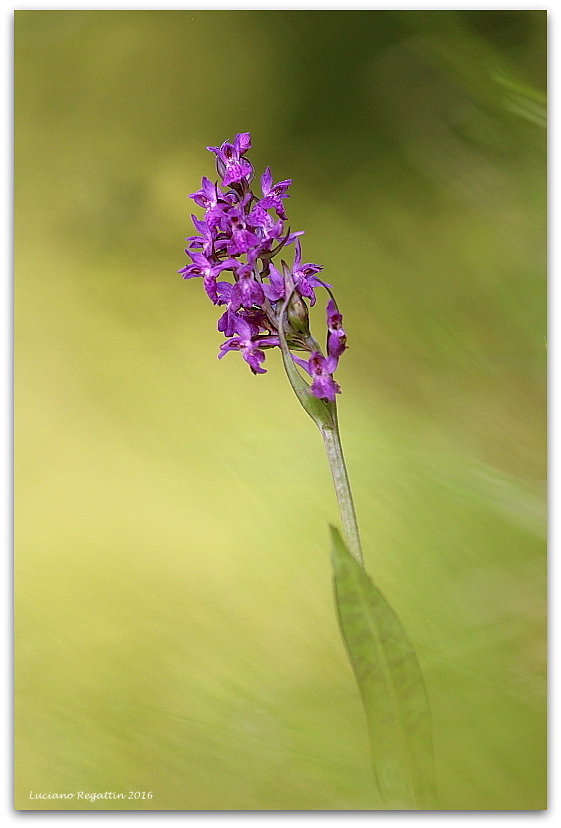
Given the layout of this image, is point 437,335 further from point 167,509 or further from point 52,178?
point 52,178

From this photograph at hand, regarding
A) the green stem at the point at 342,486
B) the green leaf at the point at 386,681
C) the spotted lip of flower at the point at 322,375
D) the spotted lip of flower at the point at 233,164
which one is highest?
the spotted lip of flower at the point at 233,164

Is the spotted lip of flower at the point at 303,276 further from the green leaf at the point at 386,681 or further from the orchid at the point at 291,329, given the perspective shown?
the green leaf at the point at 386,681

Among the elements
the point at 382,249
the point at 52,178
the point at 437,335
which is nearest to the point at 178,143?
the point at 52,178

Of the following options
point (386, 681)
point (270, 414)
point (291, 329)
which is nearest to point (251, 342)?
point (291, 329)

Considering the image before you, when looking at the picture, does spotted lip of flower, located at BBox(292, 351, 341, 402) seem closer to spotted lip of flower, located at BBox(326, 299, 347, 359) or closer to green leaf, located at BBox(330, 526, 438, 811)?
spotted lip of flower, located at BBox(326, 299, 347, 359)

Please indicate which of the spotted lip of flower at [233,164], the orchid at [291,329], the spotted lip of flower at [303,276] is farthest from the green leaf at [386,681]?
the spotted lip of flower at [233,164]

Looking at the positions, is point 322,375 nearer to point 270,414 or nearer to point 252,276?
point 252,276

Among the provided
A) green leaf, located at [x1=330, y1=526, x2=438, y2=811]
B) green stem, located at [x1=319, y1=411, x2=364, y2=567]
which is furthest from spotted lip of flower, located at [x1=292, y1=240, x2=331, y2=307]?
green leaf, located at [x1=330, y1=526, x2=438, y2=811]
